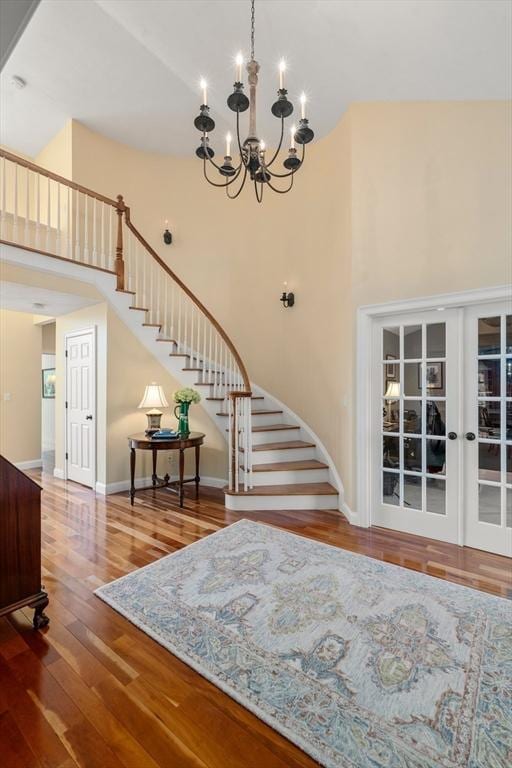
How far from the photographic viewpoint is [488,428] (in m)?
3.02

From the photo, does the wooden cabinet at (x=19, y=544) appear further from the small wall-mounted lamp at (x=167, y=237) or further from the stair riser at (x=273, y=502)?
the small wall-mounted lamp at (x=167, y=237)

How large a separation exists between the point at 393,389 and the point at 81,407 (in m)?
3.97

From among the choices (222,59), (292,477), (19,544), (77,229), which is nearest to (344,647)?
(19,544)

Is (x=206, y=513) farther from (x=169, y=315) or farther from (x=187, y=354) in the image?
(x=169, y=315)

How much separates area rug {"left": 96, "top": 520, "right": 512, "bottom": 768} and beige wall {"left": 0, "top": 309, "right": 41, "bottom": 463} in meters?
4.48

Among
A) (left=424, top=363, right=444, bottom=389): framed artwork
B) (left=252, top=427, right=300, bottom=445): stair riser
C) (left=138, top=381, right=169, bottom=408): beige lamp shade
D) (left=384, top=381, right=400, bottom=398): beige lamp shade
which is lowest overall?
(left=252, top=427, right=300, bottom=445): stair riser

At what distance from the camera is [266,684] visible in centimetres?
164

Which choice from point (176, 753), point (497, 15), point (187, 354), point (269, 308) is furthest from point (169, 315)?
point (176, 753)

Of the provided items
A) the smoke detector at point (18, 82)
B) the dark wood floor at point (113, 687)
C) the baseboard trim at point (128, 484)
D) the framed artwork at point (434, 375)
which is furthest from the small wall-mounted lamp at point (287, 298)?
the smoke detector at point (18, 82)

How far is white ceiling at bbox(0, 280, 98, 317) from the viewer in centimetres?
399

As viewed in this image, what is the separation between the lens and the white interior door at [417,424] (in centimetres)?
317

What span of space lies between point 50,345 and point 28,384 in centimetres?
188

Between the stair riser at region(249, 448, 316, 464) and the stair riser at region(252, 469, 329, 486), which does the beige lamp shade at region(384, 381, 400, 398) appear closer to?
the stair riser at region(252, 469, 329, 486)

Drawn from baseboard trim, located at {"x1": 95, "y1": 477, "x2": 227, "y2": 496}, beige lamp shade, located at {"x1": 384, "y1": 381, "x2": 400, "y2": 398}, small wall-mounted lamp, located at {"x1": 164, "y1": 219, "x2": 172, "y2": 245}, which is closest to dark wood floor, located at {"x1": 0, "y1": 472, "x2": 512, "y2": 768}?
beige lamp shade, located at {"x1": 384, "y1": 381, "x2": 400, "y2": 398}
